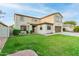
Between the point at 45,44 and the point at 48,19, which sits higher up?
the point at 48,19

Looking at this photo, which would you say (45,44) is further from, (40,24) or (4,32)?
(4,32)

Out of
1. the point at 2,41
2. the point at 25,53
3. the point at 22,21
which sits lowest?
the point at 25,53

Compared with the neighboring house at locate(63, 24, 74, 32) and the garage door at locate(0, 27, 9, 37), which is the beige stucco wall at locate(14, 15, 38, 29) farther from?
the neighboring house at locate(63, 24, 74, 32)

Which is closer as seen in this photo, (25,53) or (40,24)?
(25,53)

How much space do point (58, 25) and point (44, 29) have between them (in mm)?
169

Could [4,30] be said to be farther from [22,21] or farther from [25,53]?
[25,53]

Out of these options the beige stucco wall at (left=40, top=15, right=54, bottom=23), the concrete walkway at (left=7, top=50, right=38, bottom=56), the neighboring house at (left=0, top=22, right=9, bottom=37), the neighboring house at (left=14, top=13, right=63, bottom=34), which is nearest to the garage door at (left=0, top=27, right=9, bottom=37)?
the neighboring house at (left=0, top=22, right=9, bottom=37)

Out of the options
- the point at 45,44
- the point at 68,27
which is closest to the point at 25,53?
the point at 45,44

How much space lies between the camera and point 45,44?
7.07 ft

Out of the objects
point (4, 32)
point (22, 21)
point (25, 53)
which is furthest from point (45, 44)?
point (4, 32)

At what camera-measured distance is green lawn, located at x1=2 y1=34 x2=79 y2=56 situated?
213 cm

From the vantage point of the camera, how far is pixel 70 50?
2131 mm

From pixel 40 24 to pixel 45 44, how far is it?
25cm

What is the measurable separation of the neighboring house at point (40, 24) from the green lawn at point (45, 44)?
8 cm
